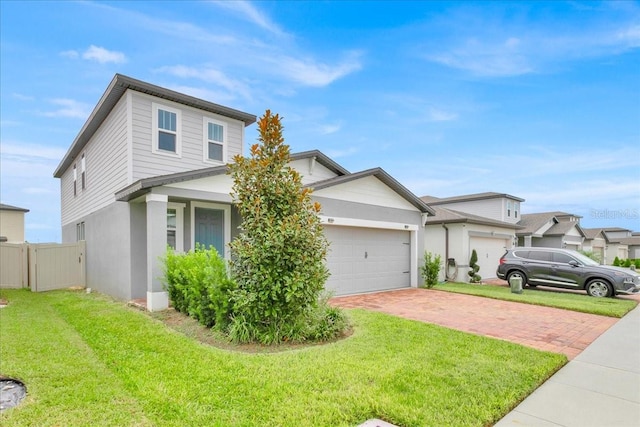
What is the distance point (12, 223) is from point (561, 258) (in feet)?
98.1

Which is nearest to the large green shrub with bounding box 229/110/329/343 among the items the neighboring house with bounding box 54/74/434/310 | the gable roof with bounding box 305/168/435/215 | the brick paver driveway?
the neighboring house with bounding box 54/74/434/310

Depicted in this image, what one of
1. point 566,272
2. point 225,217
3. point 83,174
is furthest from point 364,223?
point 83,174

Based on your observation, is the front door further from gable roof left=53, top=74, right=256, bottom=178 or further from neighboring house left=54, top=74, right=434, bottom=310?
gable roof left=53, top=74, right=256, bottom=178

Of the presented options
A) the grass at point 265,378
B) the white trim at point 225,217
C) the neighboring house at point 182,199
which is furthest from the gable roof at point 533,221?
the grass at point 265,378

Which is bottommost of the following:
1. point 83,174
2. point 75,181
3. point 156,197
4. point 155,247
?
point 155,247

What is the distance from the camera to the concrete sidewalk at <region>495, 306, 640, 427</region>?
11.1 ft

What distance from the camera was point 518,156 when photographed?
1780cm

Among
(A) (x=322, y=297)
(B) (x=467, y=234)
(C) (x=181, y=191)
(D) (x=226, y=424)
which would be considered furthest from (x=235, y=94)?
(D) (x=226, y=424)

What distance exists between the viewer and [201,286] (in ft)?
21.5

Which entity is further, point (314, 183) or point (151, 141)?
point (314, 183)

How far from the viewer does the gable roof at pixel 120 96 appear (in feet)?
30.2

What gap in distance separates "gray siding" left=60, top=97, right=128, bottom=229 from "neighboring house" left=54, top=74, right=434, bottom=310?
34 mm

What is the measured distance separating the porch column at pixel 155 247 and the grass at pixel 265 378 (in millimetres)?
1549

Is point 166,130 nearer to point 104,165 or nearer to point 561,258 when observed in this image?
point 104,165
